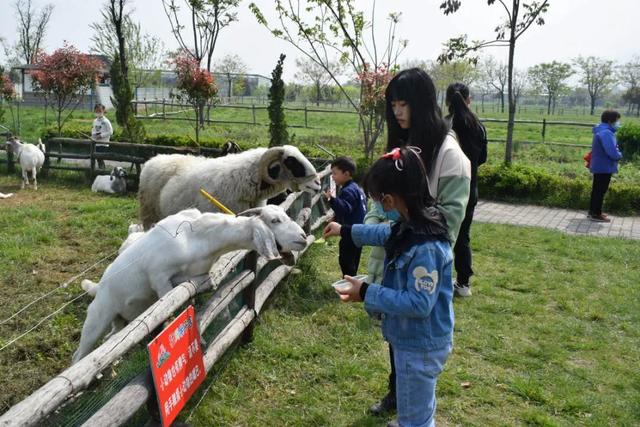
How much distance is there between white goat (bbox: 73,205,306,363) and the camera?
336 centimetres

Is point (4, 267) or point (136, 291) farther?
point (4, 267)

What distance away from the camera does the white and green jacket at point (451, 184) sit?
106 inches

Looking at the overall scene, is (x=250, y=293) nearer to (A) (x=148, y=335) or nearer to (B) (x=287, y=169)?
(A) (x=148, y=335)

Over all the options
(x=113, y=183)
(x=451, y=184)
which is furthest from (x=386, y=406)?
(x=113, y=183)

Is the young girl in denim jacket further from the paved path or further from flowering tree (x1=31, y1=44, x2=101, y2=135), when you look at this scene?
flowering tree (x1=31, y1=44, x2=101, y2=135)

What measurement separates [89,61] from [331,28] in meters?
7.62

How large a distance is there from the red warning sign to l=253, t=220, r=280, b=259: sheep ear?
531mm

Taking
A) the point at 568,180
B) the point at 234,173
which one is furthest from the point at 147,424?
the point at 568,180

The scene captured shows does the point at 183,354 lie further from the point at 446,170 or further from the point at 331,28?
the point at 331,28

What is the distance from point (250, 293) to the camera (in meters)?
4.50

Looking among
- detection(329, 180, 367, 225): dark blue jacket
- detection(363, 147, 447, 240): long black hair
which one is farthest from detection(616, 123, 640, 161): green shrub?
detection(363, 147, 447, 240): long black hair

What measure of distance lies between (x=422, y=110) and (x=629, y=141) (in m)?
16.6

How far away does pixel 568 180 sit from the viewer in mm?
11430

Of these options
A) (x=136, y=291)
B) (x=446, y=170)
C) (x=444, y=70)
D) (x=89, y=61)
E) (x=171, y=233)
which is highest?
(x=444, y=70)
